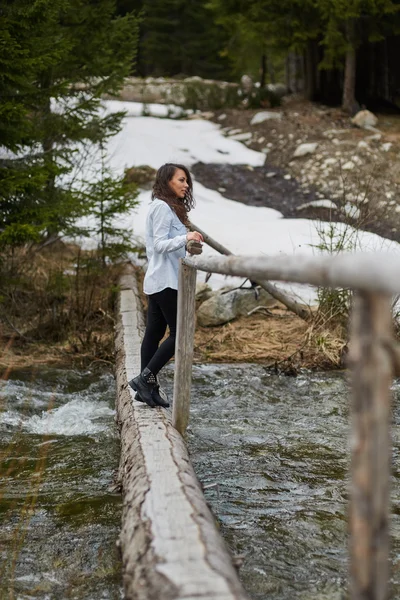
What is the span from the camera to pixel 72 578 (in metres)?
3.81

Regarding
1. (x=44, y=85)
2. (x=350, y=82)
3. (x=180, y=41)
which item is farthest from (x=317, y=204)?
(x=180, y=41)

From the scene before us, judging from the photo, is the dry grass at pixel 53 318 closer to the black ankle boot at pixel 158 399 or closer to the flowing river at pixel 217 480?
the flowing river at pixel 217 480

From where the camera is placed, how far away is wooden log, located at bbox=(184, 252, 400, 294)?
192 cm

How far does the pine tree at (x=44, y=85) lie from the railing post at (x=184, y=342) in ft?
11.2

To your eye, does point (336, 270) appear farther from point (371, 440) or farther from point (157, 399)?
point (157, 399)

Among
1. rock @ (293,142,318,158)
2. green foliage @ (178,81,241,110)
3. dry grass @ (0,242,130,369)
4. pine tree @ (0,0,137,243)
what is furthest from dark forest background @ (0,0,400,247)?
rock @ (293,142,318,158)

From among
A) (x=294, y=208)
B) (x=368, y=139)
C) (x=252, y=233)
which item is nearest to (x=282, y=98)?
(x=368, y=139)

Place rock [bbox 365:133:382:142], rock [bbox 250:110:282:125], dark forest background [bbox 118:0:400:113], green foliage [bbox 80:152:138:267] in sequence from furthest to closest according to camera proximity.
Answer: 1. rock [bbox 250:110:282:125]
2. dark forest background [bbox 118:0:400:113]
3. rock [bbox 365:133:382:142]
4. green foliage [bbox 80:152:138:267]

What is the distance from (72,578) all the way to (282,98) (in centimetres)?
1933

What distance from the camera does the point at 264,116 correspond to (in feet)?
61.3

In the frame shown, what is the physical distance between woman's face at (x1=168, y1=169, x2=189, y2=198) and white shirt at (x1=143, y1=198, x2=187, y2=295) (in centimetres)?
13

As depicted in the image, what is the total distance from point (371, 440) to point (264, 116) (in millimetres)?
17435

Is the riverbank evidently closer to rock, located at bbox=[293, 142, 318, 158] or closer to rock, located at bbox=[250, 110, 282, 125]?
rock, located at bbox=[293, 142, 318, 158]

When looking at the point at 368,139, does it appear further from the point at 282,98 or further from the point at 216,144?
the point at 282,98
